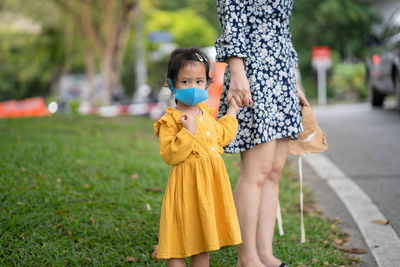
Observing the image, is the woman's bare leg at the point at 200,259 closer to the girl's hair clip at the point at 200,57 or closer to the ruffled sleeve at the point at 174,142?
the ruffled sleeve at the point at 174,142

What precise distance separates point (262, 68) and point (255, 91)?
0.13 m

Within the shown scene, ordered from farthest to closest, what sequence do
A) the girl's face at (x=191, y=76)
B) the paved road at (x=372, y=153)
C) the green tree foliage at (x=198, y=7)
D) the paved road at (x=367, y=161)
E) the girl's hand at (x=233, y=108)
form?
the green tree foliage at (x=198, y=7), the paved road at (x=372, y=153), the paved road at (x=367, y=161), the girl's hand at (x=233, y=108), the girl's face at (x=191, y=76)

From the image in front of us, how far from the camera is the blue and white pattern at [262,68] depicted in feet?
8.92

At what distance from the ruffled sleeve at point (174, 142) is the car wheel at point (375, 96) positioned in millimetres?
9874

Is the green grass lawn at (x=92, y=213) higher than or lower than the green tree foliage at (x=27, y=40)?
lower

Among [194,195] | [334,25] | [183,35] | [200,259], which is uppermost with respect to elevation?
[183,35]

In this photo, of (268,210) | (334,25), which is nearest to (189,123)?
(268,210)

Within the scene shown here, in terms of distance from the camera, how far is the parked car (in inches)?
375

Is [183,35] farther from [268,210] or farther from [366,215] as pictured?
[268,210]

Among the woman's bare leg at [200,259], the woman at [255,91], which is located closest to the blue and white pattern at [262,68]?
the woman at [255,91]

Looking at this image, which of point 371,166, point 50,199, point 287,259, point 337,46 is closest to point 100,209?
point 50,199

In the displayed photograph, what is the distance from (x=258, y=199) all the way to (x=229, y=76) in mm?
706

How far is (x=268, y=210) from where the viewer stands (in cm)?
295

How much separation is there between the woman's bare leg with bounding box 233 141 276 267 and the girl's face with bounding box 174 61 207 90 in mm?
519
